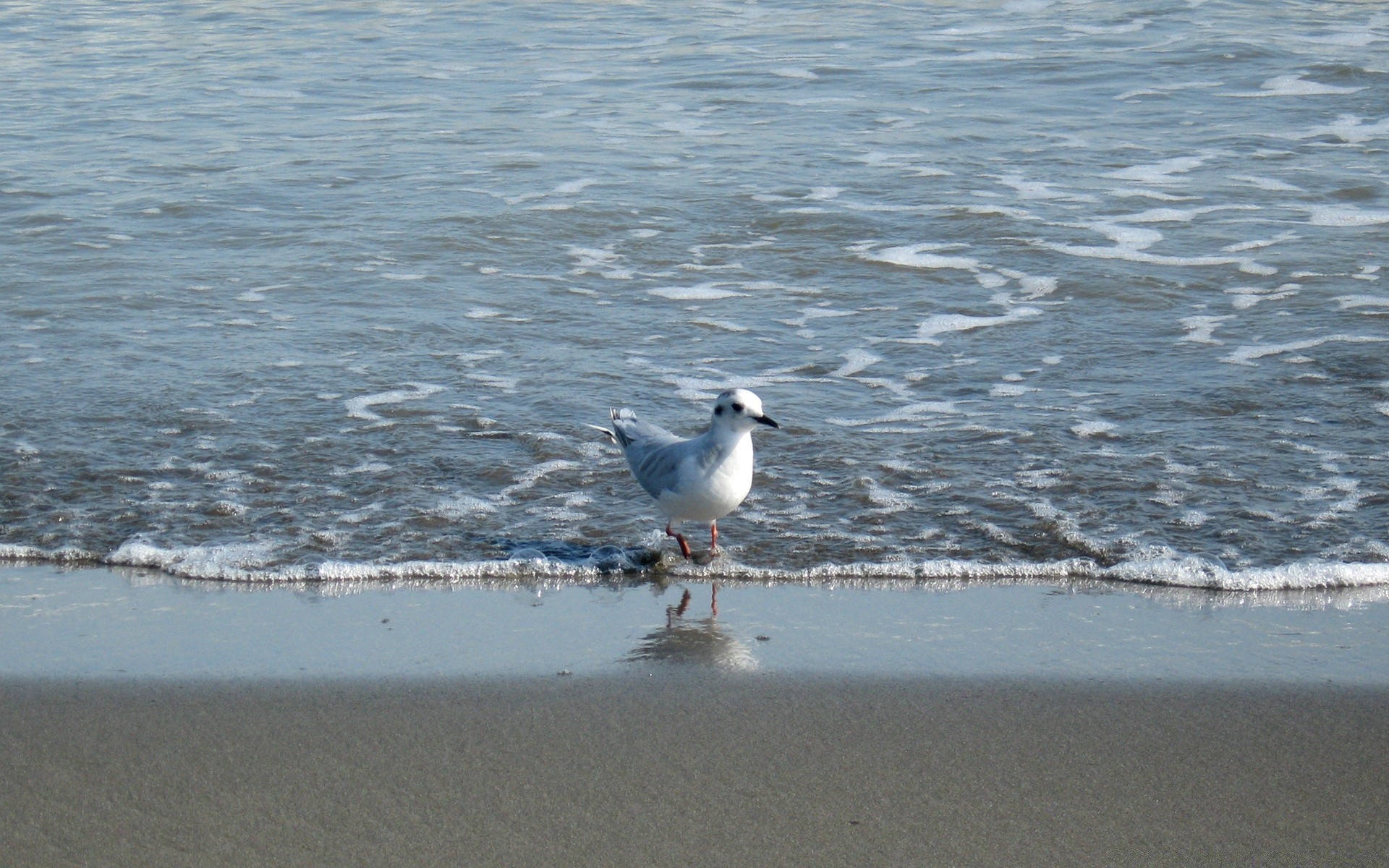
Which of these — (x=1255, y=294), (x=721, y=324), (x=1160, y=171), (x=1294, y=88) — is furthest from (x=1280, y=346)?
(x=1294, y=88)

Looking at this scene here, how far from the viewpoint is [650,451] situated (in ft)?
17.2

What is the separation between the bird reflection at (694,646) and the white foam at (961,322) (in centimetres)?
361

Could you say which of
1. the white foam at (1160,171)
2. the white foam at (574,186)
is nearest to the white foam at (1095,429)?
the white foam at (1160,171)

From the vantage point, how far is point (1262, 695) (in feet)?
12.9

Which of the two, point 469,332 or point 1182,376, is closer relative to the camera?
point 1182,376

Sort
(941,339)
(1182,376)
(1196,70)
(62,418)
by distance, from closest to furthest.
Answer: (62,418), (1182,376), (941,339), (1196,70)

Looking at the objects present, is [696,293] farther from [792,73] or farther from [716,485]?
[792,73]

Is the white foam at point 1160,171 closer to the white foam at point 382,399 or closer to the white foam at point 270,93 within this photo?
the white foam at point 382,399

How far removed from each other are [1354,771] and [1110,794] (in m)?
0.65

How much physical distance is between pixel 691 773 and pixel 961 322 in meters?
4.96

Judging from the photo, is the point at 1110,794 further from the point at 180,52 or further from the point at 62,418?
the point at 180,52

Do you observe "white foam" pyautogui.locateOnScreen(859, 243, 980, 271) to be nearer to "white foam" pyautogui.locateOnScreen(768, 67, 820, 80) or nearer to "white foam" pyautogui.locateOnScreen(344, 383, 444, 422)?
"white foam" pyautogui.locateOnScreen(344, 383, 444, 422)

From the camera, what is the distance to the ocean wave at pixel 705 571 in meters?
4.79

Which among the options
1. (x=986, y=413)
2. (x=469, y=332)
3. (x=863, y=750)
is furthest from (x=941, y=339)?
(x=863, y=750)
